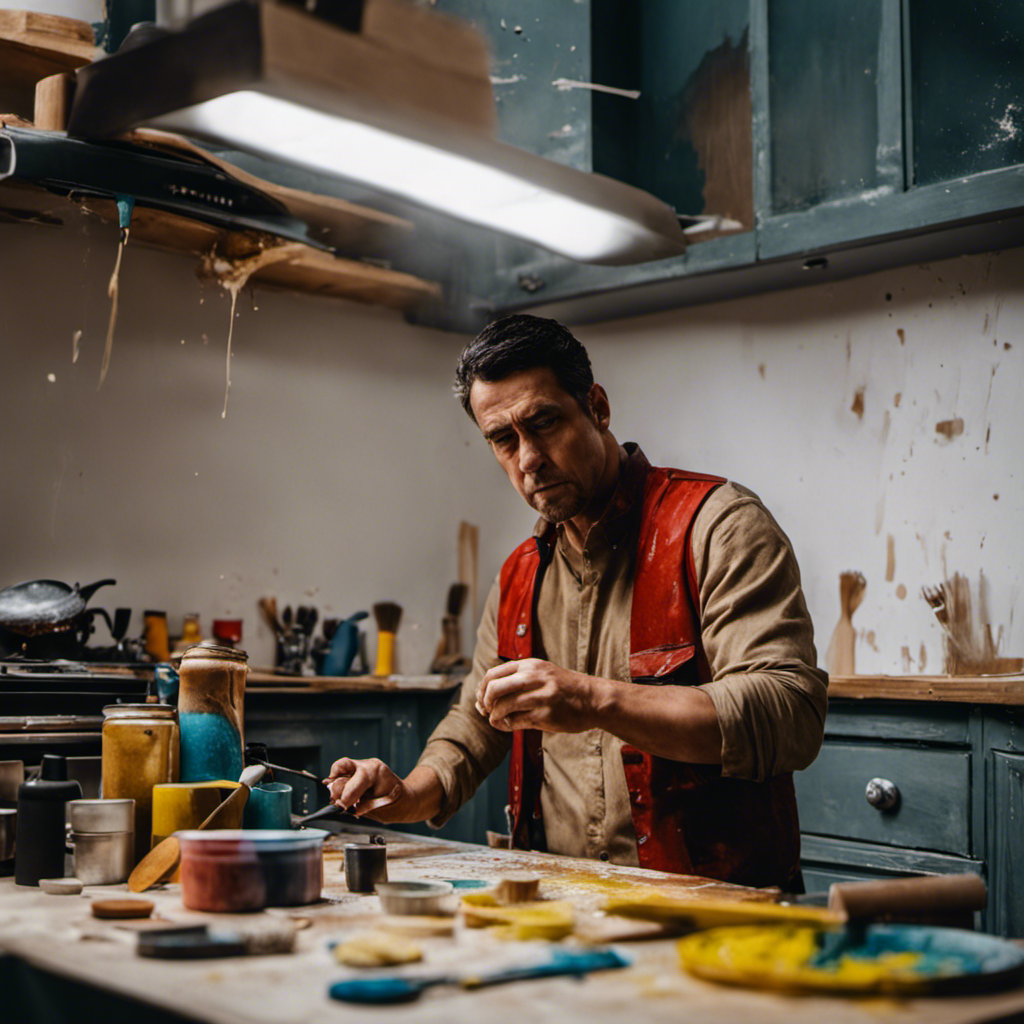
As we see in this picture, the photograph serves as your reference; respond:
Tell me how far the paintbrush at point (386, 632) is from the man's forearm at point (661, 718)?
251 centimetres

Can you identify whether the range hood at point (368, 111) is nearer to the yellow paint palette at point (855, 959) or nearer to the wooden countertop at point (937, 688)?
the yellow paint palette at point (855, 959)

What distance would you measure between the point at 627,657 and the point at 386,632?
7.17 feet

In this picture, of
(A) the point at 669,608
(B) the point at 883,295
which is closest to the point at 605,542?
(A) the point at 669,608

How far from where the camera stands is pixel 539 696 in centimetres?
163

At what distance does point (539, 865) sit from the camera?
5.81ft

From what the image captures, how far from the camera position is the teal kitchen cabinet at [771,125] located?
10.9 ft

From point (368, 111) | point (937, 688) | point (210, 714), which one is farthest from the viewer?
point (937, 688)

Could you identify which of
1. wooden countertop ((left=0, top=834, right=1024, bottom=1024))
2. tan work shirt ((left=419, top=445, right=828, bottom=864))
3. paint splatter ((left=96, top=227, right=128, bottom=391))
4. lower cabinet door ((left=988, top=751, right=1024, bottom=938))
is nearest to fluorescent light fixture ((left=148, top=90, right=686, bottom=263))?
tan work shirt ((left=419, top=445, right=828, bottom=864))

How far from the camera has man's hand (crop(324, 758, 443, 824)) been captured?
6.44 feet

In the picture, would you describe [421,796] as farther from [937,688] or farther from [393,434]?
[393,434]

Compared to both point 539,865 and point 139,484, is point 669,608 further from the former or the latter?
point 139,484

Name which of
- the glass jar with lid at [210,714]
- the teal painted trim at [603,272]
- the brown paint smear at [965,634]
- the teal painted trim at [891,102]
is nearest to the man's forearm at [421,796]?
the glass jar with lid at [210,714]

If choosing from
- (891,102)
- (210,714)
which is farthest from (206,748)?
(891,102)

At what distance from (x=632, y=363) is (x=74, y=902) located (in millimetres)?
3388
